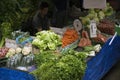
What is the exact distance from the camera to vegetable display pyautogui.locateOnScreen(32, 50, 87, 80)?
18.8 feet

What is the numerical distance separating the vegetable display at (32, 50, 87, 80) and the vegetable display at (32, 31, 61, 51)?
1.77 ft

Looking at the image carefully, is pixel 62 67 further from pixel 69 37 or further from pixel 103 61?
pixel 103 61

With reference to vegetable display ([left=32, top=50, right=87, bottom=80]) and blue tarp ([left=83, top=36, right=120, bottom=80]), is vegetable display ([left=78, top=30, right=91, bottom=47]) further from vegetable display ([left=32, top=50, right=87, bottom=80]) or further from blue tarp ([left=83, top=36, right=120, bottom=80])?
vegetable display ([left=32, top=50, right=87, bottom=80])

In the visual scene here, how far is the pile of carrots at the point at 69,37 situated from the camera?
7130mm

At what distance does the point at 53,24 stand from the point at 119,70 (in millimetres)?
2150

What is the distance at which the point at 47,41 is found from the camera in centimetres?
693

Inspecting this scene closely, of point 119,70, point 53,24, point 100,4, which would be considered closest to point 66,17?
point 53,24

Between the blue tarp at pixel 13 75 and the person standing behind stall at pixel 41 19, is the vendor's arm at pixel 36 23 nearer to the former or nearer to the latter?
the person standing behind stall at pixel 41 19

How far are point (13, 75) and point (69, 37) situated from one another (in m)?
1.86

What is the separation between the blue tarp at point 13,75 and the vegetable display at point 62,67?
168 millimetres

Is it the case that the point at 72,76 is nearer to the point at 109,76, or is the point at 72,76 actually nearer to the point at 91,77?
the point at 91,77

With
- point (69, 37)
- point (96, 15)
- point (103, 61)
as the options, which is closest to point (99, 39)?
point (103, 61)

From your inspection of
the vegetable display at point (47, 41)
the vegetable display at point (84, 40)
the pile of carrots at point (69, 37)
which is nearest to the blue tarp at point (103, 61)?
the vegetable display at point (84, 40)

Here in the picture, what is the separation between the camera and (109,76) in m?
8.01
